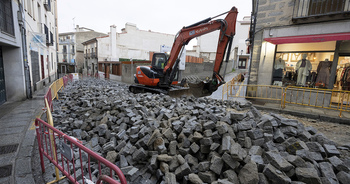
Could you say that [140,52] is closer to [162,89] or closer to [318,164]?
[162,89]

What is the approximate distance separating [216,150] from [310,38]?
7322 millimetres

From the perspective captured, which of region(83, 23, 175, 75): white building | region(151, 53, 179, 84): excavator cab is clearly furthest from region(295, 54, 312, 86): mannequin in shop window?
region(83, 23, 175, 75): white building

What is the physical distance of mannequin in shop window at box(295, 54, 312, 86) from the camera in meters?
8.62

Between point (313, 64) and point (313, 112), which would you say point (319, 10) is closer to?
point (313, 64)

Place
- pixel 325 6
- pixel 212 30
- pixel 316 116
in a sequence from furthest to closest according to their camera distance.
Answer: pixel 325 6 < pixel 212 30 < pixel 316 116

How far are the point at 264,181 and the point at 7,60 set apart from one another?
11.2 m

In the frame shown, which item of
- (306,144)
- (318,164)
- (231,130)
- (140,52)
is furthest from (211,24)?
(140,52)

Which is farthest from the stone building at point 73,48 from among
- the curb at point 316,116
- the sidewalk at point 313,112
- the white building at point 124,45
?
the curb at point 316,116

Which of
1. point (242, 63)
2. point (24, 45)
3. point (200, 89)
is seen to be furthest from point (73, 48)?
point (200, 89)

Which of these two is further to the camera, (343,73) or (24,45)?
(24,45)

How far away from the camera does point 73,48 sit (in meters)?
43.4

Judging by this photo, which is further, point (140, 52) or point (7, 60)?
point (140, 52)

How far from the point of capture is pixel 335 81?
8.02 meters

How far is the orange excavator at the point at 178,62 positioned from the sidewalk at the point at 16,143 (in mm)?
5088
